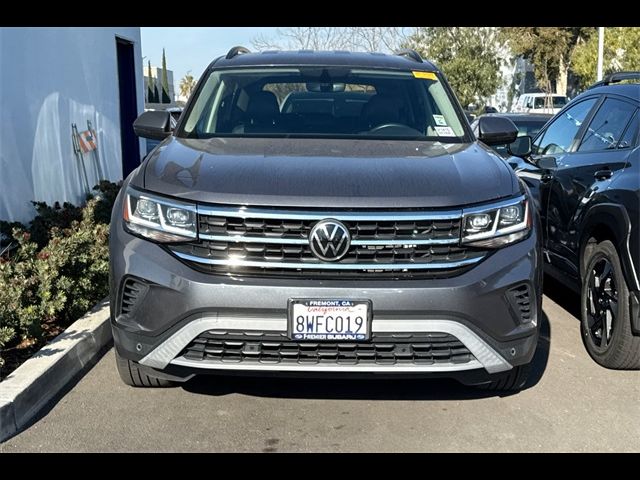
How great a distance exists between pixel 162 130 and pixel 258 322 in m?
1.97

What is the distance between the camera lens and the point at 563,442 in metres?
3.60

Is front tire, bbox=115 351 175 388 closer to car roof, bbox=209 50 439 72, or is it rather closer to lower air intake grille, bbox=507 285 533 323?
lower air intake grille, bbox=507 285 533 323

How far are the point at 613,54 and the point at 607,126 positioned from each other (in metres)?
27.1

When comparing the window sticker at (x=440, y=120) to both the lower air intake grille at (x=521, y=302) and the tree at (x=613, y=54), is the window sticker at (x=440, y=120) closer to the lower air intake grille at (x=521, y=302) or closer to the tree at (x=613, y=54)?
the lower air intake grille at (x=521, y=302)

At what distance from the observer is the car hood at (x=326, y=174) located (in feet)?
11.1

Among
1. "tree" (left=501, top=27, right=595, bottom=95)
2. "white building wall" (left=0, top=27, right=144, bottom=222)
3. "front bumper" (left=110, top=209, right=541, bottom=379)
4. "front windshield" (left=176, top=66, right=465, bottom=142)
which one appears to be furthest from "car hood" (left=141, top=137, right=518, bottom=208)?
"tree" (left=501, top=27, right=595, bottom=95)

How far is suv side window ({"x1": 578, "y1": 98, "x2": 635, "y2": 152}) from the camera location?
4.94 meters

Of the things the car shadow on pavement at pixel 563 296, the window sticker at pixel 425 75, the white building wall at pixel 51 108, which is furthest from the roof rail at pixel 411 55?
the white building wall at pixel 51 108

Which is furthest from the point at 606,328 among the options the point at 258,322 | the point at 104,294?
the point at 104,294

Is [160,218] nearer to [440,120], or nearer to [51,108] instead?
[440,120]

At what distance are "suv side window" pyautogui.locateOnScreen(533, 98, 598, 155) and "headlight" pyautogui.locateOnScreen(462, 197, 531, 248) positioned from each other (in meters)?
2.41

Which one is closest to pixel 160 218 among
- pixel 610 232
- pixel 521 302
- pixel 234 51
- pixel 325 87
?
pixel 521 302
